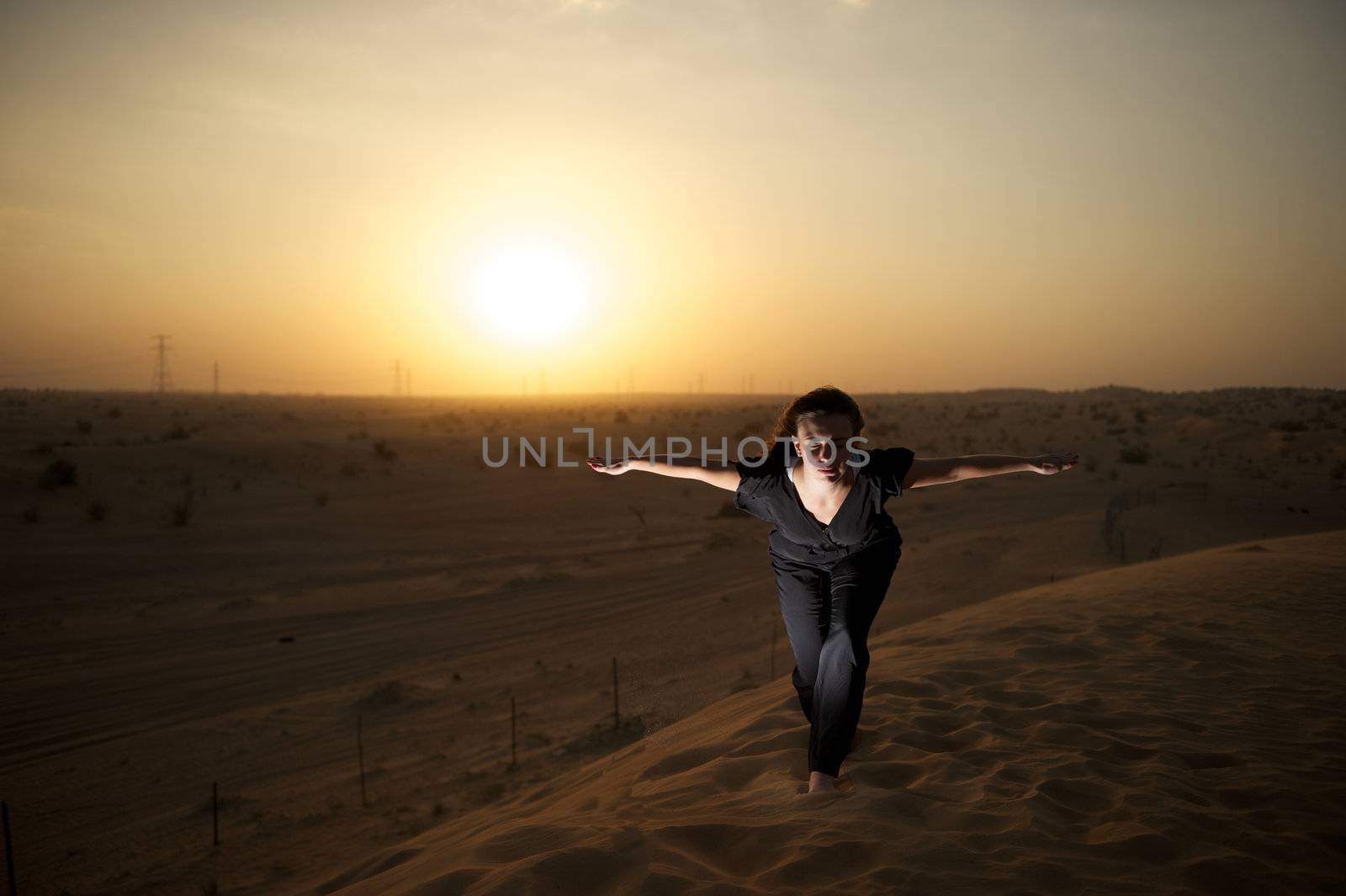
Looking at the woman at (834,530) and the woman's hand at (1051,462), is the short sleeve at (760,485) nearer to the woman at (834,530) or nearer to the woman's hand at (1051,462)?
the woman at (834,530)

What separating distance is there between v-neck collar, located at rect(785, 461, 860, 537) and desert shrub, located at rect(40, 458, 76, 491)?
71.1ft

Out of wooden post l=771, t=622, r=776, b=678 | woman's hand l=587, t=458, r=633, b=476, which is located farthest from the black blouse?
wooden post l=771, t=622, r=776, b=678

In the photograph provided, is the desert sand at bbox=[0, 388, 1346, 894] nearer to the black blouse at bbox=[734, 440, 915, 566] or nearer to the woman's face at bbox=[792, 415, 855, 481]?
the black blouse at bbox=[734, 440, 915, 566]

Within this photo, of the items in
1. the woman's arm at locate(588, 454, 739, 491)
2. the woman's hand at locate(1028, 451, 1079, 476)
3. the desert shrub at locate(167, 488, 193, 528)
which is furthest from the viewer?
the desert shrub at locate(167, 488, 193, 528)

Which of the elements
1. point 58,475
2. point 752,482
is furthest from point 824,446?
point 58,475

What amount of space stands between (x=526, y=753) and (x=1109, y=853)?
602cm

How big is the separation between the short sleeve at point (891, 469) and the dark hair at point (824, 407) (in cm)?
17

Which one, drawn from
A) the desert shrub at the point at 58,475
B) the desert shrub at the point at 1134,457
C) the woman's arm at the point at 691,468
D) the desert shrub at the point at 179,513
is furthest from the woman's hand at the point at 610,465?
the desert shrub at the point at 1134,457

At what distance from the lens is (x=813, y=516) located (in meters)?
4.22

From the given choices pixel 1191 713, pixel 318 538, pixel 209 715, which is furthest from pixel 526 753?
pixel 318 538

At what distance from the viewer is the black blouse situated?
13.5 feet

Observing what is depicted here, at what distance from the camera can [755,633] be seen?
12.6 metres

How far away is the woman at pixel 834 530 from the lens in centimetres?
410

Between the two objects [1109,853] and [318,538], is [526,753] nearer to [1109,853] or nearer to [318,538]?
[1109,853]
